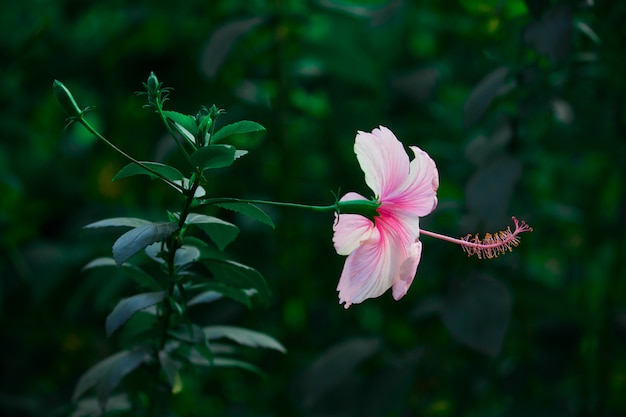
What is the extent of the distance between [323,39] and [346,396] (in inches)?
32.0

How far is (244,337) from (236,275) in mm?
131

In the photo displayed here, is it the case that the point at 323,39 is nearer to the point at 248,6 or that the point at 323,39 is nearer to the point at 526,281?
the point at 248,6

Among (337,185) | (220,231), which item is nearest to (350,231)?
(220,231)

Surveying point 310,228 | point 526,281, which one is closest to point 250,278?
point 526,281

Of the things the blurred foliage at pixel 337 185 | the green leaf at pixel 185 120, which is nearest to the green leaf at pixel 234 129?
the green leaf at pixel 185 120

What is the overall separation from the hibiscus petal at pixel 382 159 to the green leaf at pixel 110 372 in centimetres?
33

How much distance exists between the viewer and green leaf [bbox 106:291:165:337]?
737 mm

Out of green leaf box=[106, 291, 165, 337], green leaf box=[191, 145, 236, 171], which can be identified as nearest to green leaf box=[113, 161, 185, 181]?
green leaf box=[191, 145, 236, 171]

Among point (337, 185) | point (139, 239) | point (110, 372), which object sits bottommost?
point (337, 185)

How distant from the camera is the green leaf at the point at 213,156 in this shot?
2.19ft

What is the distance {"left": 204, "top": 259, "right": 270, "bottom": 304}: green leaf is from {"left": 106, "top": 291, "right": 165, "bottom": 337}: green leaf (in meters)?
0.06

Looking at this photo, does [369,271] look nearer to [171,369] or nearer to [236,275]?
[236,275]

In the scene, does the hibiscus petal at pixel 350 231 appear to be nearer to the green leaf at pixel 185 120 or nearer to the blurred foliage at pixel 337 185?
the green leaf at pixel 185 120

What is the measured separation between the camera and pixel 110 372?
853 millimetres
